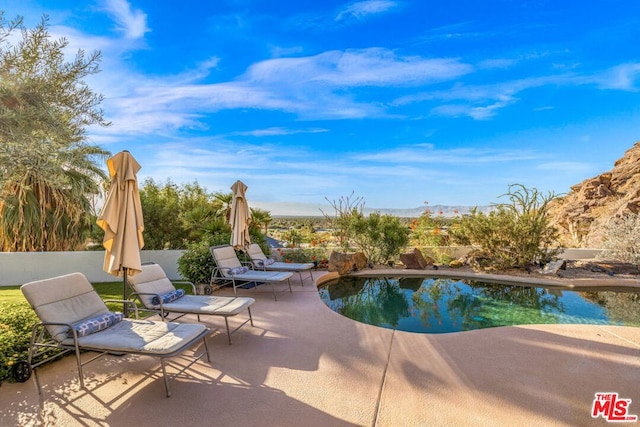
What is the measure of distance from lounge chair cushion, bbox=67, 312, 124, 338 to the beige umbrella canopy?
398 centimetres

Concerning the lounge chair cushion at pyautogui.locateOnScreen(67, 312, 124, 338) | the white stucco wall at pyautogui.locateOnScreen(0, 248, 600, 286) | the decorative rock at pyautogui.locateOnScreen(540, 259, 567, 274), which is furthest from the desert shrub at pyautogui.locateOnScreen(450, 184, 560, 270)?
the lounge chair cushion at pyautogui.locateOnScreen(67, 312, 124, 338)

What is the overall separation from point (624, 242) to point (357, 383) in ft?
34.7

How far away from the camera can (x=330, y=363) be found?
344 centimetres

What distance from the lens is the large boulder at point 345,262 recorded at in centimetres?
Result: 945

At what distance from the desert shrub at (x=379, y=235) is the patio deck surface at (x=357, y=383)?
600 centimetres

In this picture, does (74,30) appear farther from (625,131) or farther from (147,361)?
(625,131)

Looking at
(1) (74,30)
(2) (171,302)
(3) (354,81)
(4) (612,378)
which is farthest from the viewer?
(3) (354,81)

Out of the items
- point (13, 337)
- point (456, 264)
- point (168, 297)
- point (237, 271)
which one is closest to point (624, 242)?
point (456, 264)

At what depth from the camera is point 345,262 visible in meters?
9.56

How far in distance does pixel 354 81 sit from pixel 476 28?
392 centimetres

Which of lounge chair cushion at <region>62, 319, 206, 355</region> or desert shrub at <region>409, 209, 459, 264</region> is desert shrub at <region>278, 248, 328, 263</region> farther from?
lounge chair cushion at <region>62, 319, 206, 355</region>

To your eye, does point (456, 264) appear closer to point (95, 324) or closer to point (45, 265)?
point (95, 324)

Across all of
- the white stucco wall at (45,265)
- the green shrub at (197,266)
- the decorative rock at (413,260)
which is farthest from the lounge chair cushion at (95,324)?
the decorative rock at (413,260)

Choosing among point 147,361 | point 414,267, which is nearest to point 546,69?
point 414,267
